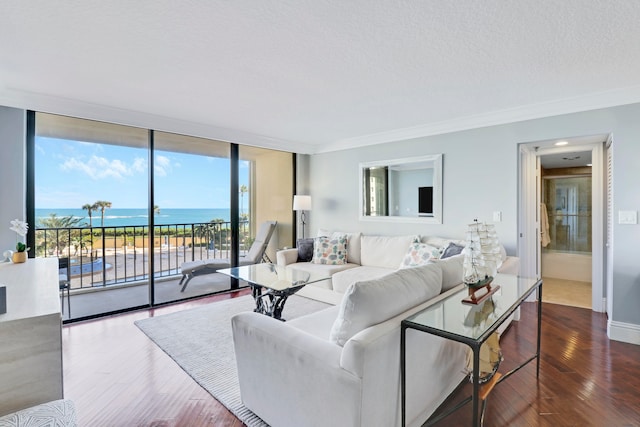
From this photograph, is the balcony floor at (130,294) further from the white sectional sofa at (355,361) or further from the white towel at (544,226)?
the white towel at (544,226)

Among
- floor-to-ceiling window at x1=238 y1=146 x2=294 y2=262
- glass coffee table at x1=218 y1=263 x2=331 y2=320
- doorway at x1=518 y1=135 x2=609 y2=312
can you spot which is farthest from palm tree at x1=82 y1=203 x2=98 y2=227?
doorway at x1=518 y1=135 x2=609 y2=312

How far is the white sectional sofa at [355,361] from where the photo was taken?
1.38 metres

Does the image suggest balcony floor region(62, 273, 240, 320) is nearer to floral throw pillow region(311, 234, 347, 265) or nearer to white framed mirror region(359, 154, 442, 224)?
floral throw pillow region(311, 234, 347, 265)

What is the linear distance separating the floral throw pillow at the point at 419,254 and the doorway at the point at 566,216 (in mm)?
1099

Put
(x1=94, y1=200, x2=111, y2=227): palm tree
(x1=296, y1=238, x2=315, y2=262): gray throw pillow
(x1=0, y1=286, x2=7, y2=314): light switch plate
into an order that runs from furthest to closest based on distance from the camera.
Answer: (x1=296, y1=238, x2=315, y2=262): gray throw pillow
(x1=94, y1=200, x2=111, y2=227): palm tree
(x1=0, y1=286, x2=7, y2=314): light switch plate

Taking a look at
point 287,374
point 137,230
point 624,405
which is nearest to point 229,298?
point 137,230

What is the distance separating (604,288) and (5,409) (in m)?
5.03

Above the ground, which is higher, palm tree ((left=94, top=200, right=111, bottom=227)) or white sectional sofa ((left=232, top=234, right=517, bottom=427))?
palm tree ((left=94, top=200, right=111, bottom=227))

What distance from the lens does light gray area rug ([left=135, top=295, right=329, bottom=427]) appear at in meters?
2.18

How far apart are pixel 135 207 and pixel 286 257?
2.06 meters

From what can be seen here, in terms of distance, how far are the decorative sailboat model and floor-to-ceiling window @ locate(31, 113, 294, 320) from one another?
356 centimetres

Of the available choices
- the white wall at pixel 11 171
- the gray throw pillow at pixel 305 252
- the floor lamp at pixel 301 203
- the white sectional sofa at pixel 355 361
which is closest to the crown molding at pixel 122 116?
the white wall at pixel 11 171

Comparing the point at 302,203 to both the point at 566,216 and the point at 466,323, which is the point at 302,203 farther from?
the point at 566,216

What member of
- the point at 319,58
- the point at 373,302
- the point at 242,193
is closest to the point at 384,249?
the point at 242,193
